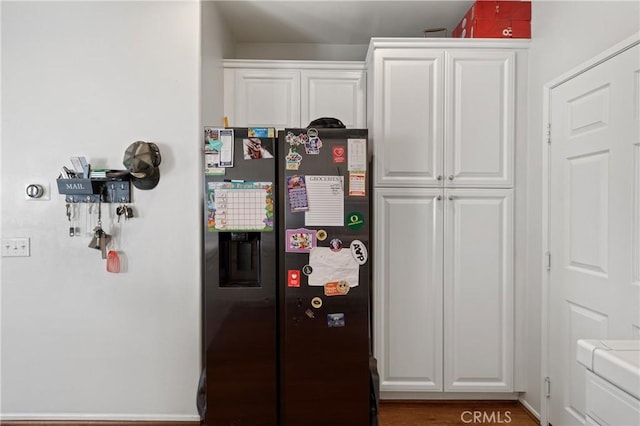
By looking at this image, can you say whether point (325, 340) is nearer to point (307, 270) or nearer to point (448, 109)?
point (307, 270)

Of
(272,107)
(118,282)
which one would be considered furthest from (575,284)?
(118,282)

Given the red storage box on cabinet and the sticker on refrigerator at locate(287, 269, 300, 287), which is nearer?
the sticker on refrigerator at locate(287, 269, 300, 287)

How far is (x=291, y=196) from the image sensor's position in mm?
1775

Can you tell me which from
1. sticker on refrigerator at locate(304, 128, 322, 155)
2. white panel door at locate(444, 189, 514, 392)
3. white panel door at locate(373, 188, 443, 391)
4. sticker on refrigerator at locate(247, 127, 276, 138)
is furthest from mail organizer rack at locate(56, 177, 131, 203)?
white panel door at locate(444, 189, 514, 392)

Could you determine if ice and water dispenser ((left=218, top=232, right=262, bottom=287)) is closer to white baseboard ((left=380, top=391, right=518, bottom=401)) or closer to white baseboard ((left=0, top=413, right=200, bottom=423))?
white baseboard ((left=0, top=413, right=200, bottom=423))

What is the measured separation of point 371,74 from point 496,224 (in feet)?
4.04

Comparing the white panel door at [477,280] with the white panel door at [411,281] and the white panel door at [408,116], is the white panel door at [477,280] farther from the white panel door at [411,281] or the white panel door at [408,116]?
the white panel door at [408,116]

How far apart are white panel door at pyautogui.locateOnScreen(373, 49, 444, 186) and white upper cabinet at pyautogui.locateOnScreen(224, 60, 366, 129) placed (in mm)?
325

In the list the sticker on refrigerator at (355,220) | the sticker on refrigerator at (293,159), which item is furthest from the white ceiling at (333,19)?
the sticker on refrigerator at (355,220)

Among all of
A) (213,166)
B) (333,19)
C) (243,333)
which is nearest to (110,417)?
(243,333)

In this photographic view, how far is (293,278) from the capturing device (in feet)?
5.85

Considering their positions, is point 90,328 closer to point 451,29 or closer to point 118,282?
point 118,282

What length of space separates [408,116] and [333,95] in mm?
589

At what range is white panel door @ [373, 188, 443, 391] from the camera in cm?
214
